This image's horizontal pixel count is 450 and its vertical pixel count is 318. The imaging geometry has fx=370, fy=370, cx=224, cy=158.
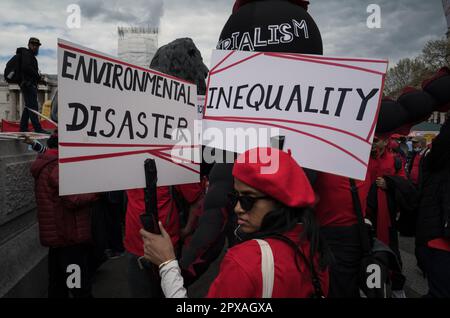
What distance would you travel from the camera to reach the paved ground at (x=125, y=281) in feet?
13.5

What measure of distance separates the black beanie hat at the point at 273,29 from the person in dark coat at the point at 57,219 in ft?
6.23

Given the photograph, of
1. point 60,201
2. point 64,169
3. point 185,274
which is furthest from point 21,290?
point 64,169

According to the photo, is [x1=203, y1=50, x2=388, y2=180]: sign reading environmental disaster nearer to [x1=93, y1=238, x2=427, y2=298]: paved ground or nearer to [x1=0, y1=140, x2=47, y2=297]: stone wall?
[x1=0, y1=140, x2=47, y2=297]: stone wall

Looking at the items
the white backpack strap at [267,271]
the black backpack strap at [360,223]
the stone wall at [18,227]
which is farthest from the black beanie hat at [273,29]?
the stone wall at [18,227]

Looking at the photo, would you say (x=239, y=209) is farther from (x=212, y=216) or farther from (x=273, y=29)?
(x=273, y=29)

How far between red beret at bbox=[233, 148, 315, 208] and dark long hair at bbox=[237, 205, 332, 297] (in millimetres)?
48

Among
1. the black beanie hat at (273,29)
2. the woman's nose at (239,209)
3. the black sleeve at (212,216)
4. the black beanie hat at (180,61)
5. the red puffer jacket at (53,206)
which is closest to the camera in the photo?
the woman's nose at (239,209)

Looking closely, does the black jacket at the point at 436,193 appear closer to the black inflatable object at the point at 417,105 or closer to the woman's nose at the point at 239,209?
the black inflatable object at the point at 417,105

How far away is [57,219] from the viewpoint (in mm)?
3281

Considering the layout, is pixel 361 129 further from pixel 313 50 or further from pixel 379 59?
pixel 313 50

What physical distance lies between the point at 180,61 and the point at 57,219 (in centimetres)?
176

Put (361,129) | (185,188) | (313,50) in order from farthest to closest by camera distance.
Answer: (185,188), (313,50), (361,129)
